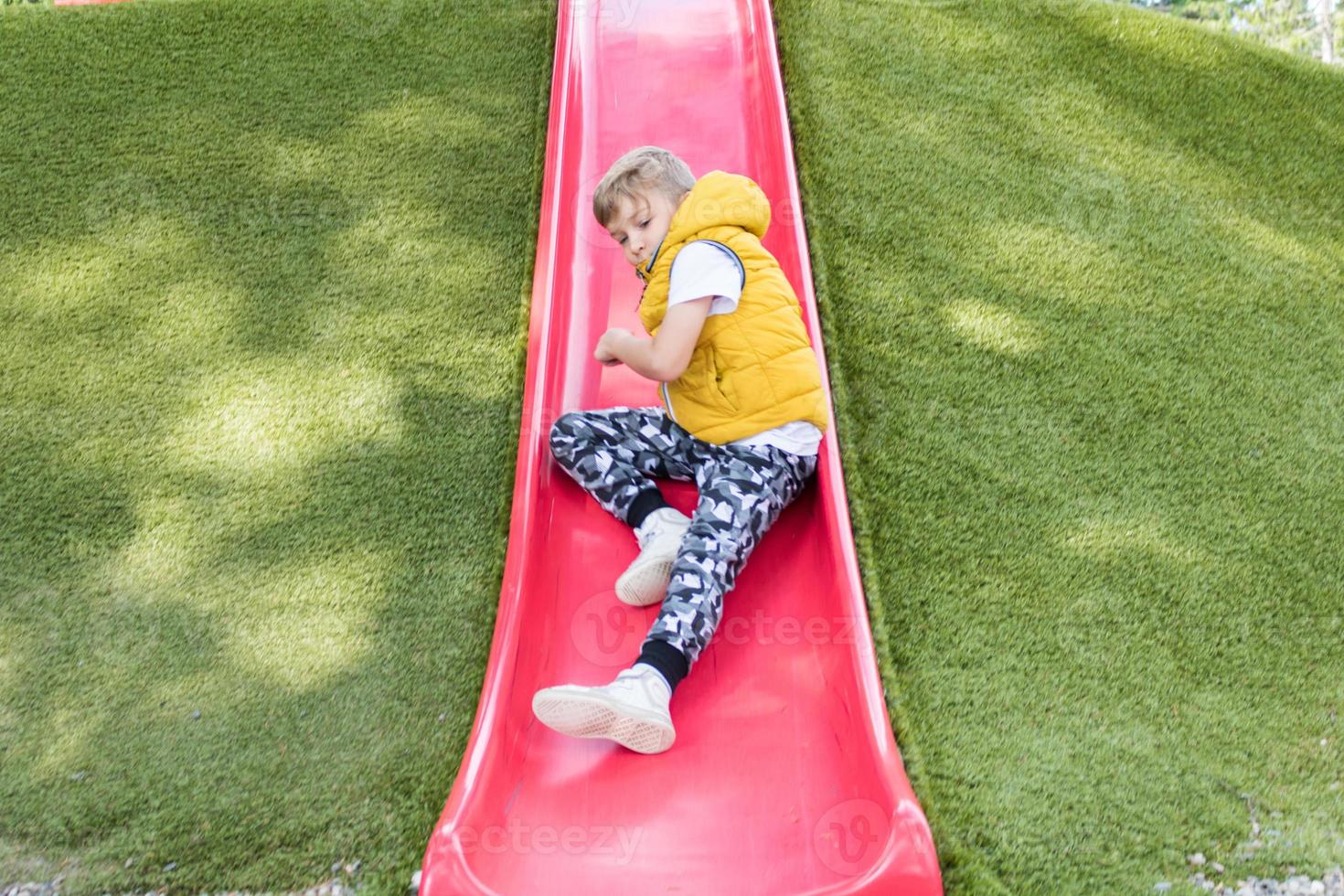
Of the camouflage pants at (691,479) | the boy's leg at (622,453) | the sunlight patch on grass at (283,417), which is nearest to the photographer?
the camouflage pants at (691,479)

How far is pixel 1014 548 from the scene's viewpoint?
10.3ft

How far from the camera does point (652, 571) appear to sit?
268cm

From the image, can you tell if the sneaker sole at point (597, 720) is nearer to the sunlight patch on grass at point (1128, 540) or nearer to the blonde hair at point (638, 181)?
the blonde hair at point (638, 181)

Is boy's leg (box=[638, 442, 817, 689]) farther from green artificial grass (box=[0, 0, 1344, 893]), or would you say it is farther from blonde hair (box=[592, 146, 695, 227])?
blonde hair (box=[592, 146, 695, 227])

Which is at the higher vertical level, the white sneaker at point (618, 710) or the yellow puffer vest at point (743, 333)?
the yellow puffer vest at point (743, 333)

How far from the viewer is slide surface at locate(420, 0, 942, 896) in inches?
85.9

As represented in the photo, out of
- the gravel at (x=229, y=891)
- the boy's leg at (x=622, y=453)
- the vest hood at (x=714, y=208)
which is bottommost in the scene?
the gravel at (x=229, y=891)

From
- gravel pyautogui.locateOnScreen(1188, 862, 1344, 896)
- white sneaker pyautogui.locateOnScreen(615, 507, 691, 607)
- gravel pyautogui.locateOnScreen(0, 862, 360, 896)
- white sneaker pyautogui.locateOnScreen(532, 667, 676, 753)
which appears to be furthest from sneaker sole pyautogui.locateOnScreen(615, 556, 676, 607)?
gravel pyautogui.locateOnScreen(1188, 862, 1344, 896)

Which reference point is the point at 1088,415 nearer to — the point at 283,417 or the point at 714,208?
the point at 714,208

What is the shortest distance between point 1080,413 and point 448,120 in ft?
9.53

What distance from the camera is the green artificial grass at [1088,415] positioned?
2.59 meters

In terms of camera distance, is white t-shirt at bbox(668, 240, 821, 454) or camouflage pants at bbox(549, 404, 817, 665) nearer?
camouflage pants at bbox(549, 404, 817, 665)

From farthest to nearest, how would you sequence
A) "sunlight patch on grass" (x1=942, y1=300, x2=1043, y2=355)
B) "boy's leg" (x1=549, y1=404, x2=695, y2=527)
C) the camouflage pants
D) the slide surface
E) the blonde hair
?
"sunlight patch on grass" (x1=942, y1=300, x2=1043, y2=355), "boy's leg" (x1=549, y1=404, x2=695, y2=527), the blonde hair, the camouflage pants, the slide surface

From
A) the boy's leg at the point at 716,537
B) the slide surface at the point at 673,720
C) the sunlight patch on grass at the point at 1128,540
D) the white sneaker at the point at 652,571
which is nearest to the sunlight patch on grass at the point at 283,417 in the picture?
the slide surface at the point at 673,720
